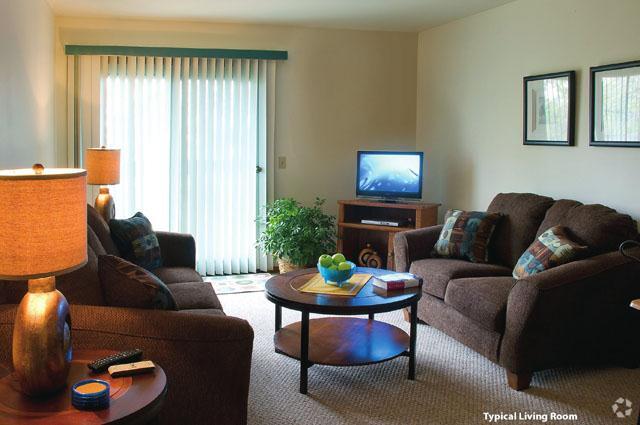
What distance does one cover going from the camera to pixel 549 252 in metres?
3.63

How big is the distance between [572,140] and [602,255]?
1129mm

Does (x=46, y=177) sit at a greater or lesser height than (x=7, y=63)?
lesser

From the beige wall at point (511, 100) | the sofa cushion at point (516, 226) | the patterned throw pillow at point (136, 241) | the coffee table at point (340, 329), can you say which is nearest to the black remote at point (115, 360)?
the coffee table at point (340, 329)

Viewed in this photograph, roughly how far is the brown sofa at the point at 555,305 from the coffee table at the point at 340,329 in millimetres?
382

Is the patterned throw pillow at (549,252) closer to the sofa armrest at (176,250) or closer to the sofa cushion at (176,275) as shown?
the sofa cushion at (176,275)

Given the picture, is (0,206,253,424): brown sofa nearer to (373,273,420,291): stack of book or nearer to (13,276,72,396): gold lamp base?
(13,276,72,396): gold lamp base

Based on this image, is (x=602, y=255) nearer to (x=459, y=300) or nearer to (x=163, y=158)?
(x=459, y=300)

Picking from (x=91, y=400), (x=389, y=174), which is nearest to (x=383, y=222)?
(x=389, y=174)

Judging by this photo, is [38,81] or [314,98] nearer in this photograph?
[38,81]

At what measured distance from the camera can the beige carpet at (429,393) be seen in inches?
119

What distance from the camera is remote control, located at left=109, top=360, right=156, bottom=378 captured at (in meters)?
2.01

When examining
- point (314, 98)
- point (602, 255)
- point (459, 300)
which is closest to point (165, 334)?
point (459, 300)

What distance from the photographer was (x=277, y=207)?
5.64 meters

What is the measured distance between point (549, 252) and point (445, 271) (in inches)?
25.9
